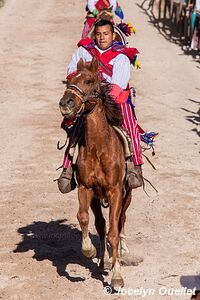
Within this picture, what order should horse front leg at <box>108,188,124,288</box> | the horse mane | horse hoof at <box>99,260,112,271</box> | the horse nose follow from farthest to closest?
horse hoof at <box>99,260,112,271</box>, horse front leg at <box>108,188,124,288</box>, the horse mane, the horse nose

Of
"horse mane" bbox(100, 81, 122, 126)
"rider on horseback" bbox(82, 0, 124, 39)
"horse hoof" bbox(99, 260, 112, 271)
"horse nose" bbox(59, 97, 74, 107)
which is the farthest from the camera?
"rider on horseback" bbox(82, 0, 124, 39)

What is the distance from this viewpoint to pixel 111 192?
816cm

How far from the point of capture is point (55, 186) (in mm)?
12984

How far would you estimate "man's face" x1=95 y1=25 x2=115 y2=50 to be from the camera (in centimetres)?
862

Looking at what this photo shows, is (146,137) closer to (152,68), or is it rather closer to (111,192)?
(111,192)

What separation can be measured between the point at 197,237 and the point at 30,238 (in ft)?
7.62

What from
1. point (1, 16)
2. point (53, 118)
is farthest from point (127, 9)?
point (53, 118)

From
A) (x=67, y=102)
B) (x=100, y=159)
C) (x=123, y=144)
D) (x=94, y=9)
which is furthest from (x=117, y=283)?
(x=94, y=9)

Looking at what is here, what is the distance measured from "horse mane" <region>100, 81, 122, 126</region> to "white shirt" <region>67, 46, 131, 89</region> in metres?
0.33

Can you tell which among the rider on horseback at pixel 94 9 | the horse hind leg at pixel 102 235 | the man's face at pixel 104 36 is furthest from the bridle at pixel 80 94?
the rider on horseback at pixel 94 9

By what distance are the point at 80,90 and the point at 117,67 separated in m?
1.23

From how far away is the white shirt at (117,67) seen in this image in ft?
28.1

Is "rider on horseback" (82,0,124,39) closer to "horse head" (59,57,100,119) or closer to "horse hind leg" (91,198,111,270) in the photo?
"horse hind leg" (91,198,111,270)

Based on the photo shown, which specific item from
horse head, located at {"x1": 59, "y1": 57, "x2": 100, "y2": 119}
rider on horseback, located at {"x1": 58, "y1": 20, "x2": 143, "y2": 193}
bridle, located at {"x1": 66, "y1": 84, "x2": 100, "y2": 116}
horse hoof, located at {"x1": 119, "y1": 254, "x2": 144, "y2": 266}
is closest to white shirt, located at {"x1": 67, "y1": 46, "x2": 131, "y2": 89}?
rider on horseback, located at {"x1": 58, "y1": 20, "x2": 143, "y2": 193}
